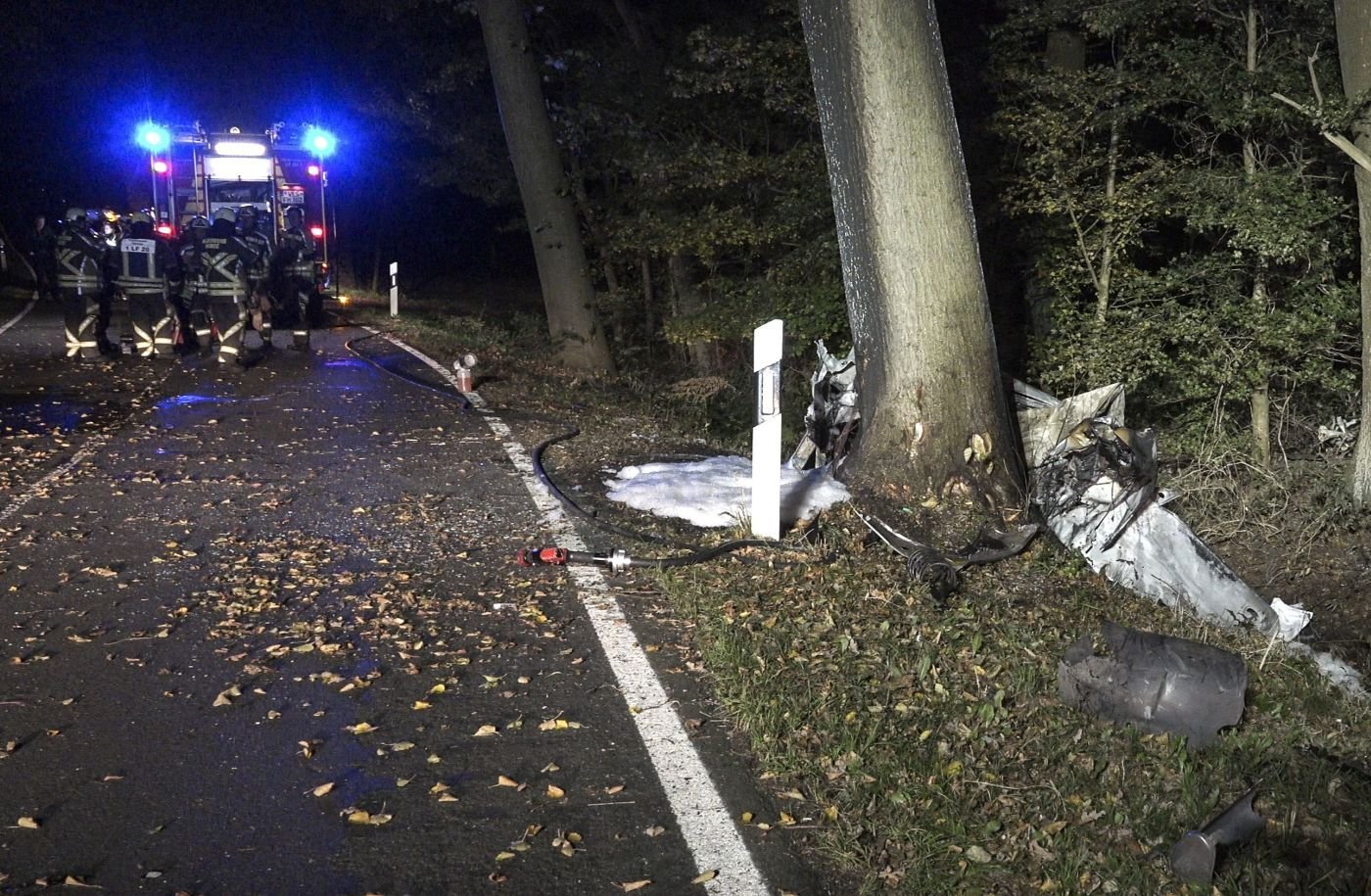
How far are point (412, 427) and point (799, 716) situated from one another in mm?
7319

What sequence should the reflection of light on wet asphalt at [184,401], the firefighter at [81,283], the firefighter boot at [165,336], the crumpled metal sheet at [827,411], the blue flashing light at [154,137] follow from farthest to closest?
the blue flashing light at [154,137] < the firefighter boot at [165,336] < the firefighter at [81,283] < the reflection of light on wet asphalt at [184,401] < the crumpled metal sheet at [827,411]

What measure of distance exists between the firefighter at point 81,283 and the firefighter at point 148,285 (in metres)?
0.32

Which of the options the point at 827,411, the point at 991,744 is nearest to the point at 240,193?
the point at 827,411

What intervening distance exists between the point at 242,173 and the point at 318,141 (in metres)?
1.59

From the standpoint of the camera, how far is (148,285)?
51.6 ft

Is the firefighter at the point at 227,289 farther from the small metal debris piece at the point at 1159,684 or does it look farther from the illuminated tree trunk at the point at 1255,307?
the small metal debris piece at the point at 1159,684

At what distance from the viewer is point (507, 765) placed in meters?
4.51

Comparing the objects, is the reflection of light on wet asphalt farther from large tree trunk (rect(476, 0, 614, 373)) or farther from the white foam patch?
the white foam patch

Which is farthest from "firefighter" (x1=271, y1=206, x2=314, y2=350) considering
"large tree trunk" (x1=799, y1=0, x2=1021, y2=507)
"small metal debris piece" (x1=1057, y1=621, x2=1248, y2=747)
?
"small metal debris piece" (x1=1057, y1=621, x2=1248, y2=747)

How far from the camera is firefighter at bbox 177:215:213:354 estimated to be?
15.4m

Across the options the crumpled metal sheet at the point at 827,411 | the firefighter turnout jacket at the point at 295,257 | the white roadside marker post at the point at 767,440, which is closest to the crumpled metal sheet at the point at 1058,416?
the crumpled metal sheet at the point at 827,411

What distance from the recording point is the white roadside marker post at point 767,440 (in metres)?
7.10

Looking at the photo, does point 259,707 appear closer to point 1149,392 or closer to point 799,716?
point 799,716

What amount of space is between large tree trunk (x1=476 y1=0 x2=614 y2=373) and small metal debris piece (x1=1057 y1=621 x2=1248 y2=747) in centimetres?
1249
